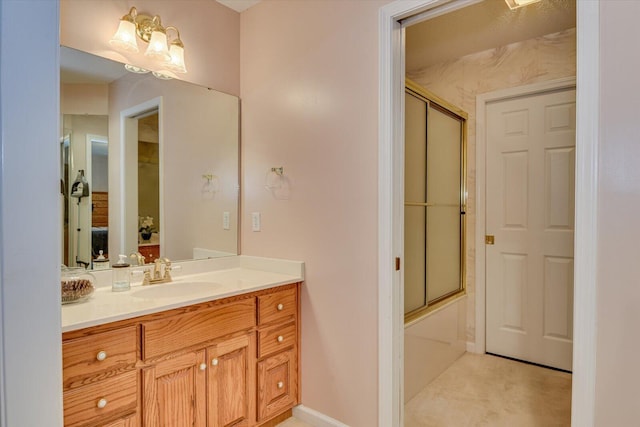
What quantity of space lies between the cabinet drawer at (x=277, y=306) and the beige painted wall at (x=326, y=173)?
3.2 inches

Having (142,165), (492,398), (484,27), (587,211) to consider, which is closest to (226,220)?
(142,165)

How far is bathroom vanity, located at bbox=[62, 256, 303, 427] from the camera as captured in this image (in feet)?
4.38

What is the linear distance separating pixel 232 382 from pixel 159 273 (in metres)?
0.71

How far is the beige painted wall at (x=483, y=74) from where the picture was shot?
2.79m

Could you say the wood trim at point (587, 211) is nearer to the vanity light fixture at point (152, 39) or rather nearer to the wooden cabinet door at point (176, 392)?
the wooden cabinet door at point (176, 392)

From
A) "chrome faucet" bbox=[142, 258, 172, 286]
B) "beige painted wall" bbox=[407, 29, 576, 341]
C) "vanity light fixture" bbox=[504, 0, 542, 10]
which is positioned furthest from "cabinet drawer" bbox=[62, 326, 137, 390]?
"beige painted wall" bbox=[407, 29, 576, 341]

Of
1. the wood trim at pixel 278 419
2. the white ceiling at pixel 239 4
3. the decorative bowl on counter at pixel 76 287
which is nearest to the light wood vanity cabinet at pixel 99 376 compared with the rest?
the decorative bowl on counter at pixel 76 287

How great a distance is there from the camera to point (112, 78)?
1.92m

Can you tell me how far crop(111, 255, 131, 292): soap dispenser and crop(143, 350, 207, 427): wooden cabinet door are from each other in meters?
A: 0.50

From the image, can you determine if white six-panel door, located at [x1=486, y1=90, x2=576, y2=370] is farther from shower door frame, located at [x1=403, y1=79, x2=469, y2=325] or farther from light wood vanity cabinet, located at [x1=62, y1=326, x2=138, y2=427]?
light wood vanity cabinet, located at [x1=62, y1=326, x2=138, y2=427]

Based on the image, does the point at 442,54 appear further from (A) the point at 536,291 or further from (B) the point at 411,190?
(A) the point at 536,291

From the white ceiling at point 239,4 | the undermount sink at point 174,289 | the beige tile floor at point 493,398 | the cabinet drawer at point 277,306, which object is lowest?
the beige tile floor at point 493,398

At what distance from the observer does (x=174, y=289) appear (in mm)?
1988

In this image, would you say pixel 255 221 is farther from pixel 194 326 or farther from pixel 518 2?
pixel 518 2
